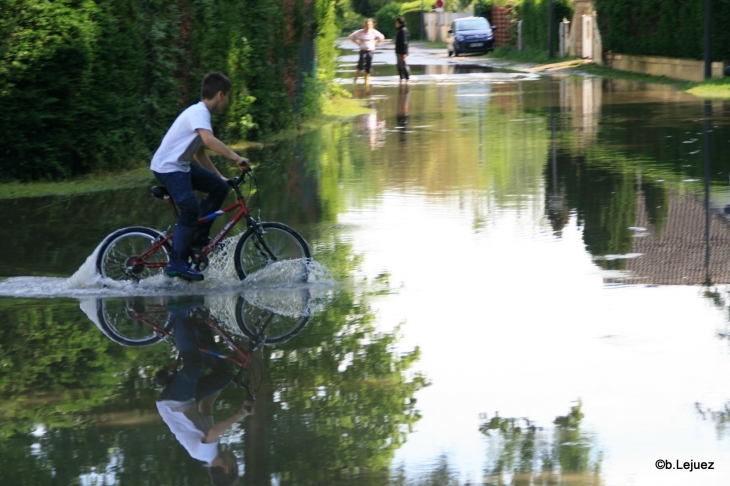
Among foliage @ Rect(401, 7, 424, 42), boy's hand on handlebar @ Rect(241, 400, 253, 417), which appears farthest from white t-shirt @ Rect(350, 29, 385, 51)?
foliage @ Rect(401, 7, 424, 42)

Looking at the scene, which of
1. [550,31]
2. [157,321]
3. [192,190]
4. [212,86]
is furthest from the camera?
[550,31]

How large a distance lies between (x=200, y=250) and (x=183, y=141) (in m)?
0.91

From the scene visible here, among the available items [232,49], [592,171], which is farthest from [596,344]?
[232,49]

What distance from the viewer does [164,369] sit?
7008 millimetres

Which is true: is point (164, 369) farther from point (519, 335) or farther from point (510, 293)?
point (510, 293)

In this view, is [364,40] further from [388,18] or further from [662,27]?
[388,18]

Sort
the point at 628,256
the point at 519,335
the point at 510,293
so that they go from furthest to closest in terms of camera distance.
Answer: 1. the point at 628,256
2. the point at 510,293
3. the point at 519,335

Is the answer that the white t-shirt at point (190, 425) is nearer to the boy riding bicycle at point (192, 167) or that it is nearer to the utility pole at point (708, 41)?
the boy riding bicycle at point (192, 167)

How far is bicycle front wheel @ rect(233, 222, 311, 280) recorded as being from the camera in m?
9.30

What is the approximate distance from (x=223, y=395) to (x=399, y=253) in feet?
13.9

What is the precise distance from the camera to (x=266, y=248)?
9.31 meters

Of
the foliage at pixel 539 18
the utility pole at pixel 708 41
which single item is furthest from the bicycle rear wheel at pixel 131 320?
the foliage at pixel 539 18

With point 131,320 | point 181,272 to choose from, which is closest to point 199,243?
point 181,272

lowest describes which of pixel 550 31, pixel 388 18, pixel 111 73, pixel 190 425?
pixel 190 425
